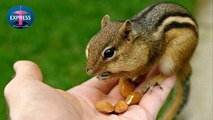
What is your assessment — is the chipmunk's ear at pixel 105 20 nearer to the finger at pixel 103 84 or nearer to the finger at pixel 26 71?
the finger at pixel 103 84

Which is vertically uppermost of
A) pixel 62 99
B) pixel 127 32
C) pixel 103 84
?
pixel 127 32

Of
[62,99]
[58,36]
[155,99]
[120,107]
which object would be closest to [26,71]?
[62,99]

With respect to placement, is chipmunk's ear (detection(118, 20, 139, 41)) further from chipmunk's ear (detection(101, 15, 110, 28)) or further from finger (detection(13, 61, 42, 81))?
finger (detection(13, 61, 42, 81))

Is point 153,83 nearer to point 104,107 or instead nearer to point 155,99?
point 155,99

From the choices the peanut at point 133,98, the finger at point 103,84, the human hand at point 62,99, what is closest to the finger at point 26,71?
the human hand at point 62,99

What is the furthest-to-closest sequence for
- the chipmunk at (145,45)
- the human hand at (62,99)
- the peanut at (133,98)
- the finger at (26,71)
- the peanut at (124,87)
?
the peanut at (124,87) → the peanut at (133,98) → the chipmunk at (145,45) → the finger at (26,71) → the human hand at (62,99)

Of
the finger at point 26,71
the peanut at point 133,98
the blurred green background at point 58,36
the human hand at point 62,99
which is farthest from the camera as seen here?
the blurred green background at point 58,36
